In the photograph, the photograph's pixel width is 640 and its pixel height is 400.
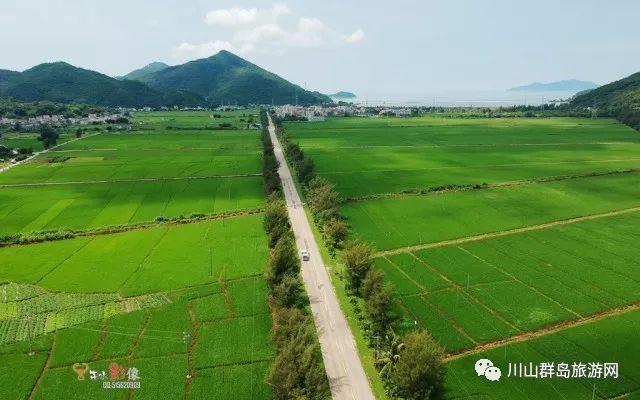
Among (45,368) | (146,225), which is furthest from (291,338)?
(146,225)

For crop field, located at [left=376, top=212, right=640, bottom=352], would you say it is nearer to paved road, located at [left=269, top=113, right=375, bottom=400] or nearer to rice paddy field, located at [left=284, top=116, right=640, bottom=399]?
rice paddy field, located at [left=284, top=116, right=640, bottom=399]

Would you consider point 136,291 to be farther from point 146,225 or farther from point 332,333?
point 146,225

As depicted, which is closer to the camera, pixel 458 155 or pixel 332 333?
pixel 332 333

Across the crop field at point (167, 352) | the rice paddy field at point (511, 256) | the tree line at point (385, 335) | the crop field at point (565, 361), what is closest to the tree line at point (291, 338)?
the crop field at point (167, 352)

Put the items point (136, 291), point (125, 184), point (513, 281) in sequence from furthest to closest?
point (125, 184) < point (513, 281) < point (136, 291)

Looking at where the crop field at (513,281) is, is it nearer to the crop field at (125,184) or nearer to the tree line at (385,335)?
the tree line at (385,335)
